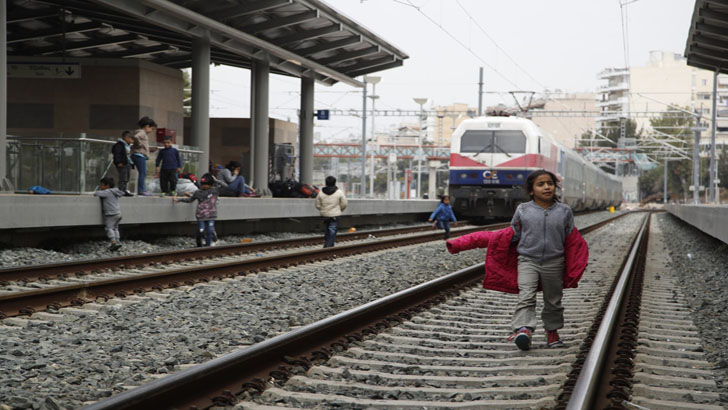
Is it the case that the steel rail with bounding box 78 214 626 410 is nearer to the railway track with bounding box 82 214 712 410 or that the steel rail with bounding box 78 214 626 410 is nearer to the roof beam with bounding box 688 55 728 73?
the railway track with bounding box 82 214 712 410

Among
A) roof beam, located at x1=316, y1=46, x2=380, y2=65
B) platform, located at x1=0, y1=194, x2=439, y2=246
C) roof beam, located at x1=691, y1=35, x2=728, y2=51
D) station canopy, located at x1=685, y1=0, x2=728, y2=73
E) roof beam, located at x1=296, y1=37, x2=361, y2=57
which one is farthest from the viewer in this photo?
roof beam, located at x1=316, y1=46, x2=380, y2=65

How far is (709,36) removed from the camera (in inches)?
765

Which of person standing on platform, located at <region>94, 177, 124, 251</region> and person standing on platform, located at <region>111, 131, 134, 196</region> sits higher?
person standing on platform, located at <region>111, 131, 134, 196</region>

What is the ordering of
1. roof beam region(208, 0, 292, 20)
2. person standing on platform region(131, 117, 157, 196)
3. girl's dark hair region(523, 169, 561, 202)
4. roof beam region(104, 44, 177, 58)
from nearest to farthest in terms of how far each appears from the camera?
girl's dark hair region(523, 169, 561, 202) < person standing on platform region(131, 117, 157, 196) < roof beam region(208, 0, 292, 20) < roof beam region(104, 44, 177, 58)

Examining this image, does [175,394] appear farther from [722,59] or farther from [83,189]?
[722,59]

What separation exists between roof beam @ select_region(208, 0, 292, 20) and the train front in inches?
360

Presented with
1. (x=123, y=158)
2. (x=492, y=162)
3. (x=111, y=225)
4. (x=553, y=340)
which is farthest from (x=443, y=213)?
(x=553, y=340)

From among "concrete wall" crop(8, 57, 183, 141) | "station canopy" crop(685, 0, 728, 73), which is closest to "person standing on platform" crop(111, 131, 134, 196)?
"concrete wall" crop(8, 57, 183, 141)

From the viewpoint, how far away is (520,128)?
85.1 ft

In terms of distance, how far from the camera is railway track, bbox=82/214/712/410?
14.3 feet

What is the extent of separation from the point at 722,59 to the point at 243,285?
16.3 m

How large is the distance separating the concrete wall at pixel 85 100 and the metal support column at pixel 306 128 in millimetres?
5830

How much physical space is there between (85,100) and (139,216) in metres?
10.1

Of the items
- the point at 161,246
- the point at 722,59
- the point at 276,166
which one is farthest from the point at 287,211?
the point at 722,59
